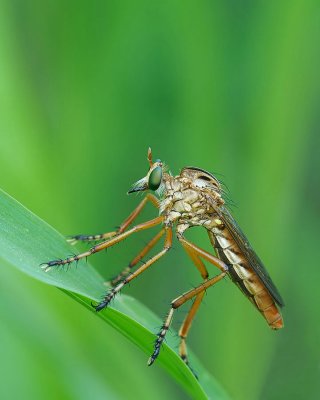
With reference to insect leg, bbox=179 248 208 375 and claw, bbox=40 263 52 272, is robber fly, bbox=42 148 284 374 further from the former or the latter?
claw, bbox=40 263 52 272

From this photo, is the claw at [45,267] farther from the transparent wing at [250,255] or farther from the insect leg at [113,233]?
the transparent wing at [250,255]

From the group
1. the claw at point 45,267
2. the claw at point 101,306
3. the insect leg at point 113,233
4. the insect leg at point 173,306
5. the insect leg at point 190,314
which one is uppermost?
the claw at point 45,267

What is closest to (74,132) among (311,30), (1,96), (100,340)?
(1,96)

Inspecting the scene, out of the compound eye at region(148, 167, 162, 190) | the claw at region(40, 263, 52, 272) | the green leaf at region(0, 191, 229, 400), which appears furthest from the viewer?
the compound eye at region(148, 167, 162, 190)

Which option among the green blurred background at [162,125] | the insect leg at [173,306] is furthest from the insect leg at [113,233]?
the insect leg at [173,306]

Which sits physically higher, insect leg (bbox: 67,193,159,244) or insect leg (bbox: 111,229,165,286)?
insect leg (bbox: 67,193,159,244)

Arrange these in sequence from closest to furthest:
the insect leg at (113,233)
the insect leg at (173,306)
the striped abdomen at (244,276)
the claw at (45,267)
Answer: the claw at (45,267) → the insect leg at (173,306) → the insect leg at (113,233) → the striped abdomen at (244,276)

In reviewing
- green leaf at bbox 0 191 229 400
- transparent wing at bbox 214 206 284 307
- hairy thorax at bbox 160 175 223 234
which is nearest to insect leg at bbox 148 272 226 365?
green leaf at bbox 0 191 229 400
